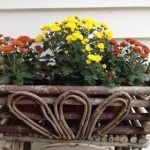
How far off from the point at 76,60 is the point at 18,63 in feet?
0.72

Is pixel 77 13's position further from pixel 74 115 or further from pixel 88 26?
pixel 74 115

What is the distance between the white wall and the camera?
149 cm

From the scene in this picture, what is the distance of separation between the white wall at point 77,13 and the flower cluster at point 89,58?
29 centimetres

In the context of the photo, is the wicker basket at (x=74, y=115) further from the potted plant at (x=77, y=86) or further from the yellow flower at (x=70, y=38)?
the yellow flower at (x=70, y=38)

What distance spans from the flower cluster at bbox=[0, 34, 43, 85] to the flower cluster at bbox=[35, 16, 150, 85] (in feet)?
0.21

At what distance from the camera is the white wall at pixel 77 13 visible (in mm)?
1493

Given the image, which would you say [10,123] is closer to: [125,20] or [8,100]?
[8,100]

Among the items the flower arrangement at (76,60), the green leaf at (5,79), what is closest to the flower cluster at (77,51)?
the flower arrangement at (76,60)

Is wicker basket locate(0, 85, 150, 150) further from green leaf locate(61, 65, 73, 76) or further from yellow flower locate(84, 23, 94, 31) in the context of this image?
yellow flower locate(84, 23, 94, 31)

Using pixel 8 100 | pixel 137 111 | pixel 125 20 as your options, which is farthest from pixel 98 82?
pixel 125 20

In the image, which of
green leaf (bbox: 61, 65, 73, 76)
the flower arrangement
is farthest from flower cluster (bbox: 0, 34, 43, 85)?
green leaf (bbox: 61, 65, 73, 76)

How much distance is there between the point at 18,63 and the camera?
3.81 feet
